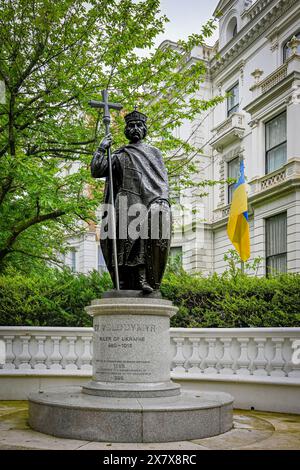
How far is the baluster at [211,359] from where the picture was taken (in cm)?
920

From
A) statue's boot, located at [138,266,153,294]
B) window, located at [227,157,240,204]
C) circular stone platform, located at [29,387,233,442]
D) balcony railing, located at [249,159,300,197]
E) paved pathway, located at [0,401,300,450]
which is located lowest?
paved pathway, located at [0,401,300,450]

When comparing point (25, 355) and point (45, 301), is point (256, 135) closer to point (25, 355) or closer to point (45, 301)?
point (45, 301)

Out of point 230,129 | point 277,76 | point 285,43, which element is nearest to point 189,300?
point 277,76

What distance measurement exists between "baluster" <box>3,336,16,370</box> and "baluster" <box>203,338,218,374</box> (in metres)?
3.49

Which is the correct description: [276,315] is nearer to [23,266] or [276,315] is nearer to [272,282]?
[272,282]

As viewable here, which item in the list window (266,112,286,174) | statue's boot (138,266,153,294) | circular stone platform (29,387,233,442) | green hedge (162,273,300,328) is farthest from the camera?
window (266,112,286,174)

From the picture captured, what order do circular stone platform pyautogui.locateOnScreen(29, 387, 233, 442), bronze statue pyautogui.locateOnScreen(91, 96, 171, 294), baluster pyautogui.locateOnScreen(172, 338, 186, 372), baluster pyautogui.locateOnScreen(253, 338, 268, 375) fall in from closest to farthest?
circular stone platform pyautogui.locateOnScreen(29, 387, 233, 442)
bronze statue pyautogui.locateOnScreen(91, 96, 171, 294)
baluster pyautogui.locateOnScreen(253, 338, 268, 375)
baluster pyautogui.locateOnScreen(172, 338, 186, 372)

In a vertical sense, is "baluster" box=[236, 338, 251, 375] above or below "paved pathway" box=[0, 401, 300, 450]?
above

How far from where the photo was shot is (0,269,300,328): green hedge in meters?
9.97

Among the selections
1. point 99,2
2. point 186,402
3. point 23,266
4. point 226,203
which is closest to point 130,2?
point 99,2

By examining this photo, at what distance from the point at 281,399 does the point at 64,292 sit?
4.91 meters

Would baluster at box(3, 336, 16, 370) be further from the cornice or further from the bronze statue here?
the cornice

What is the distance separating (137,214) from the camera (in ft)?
24.0

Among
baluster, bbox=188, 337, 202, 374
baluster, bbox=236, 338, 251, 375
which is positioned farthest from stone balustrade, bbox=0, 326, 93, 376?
baluster, bbox=236, 338, 251, 375
